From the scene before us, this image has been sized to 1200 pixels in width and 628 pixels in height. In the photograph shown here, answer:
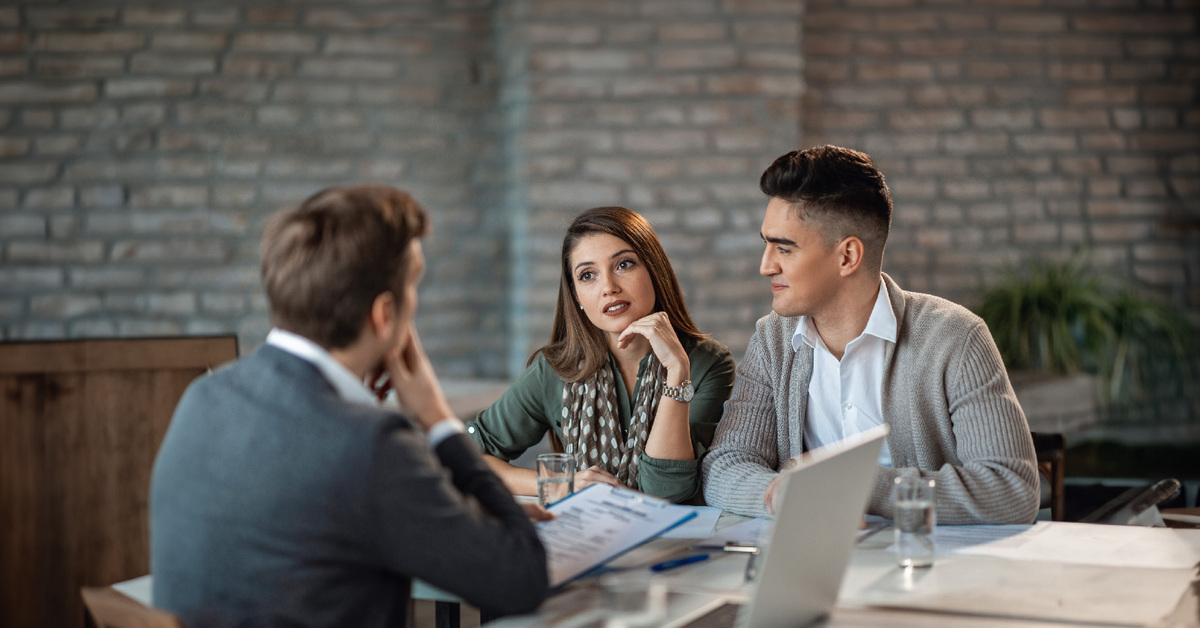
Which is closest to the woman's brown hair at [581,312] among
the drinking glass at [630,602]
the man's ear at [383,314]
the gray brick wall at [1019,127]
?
the man's ear at [383,314]

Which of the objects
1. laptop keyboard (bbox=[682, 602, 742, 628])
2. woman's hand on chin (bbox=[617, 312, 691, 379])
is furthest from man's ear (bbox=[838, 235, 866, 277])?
laptop keyboard (bbox=[682, 602, 742, 628])

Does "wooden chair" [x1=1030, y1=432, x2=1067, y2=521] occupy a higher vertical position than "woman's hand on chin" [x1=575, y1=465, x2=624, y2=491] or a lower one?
lower

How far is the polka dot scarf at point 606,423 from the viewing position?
2.20 m

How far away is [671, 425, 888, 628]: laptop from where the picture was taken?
3.40 ft

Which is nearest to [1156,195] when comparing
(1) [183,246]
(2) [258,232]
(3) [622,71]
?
(3) [622,71]

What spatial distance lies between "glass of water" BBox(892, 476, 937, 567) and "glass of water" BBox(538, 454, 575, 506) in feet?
1.81

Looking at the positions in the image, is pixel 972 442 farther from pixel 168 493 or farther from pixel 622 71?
pixel 622 71

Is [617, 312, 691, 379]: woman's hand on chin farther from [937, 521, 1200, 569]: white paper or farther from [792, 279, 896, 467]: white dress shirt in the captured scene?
[937, 521, 1200, 569]: white paper

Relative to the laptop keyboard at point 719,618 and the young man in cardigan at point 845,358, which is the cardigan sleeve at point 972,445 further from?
the laptop keyboard at point 719,618

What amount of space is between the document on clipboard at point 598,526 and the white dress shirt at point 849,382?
1.90 ft

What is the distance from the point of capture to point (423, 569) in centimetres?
109

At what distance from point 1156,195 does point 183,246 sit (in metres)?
5.03

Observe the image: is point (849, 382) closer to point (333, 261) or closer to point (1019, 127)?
point (333, 261)

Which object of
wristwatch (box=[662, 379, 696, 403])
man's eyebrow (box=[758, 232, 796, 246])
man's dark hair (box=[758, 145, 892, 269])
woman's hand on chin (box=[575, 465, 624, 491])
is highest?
man's dark hair (box=[758, 145, 892, 269])
